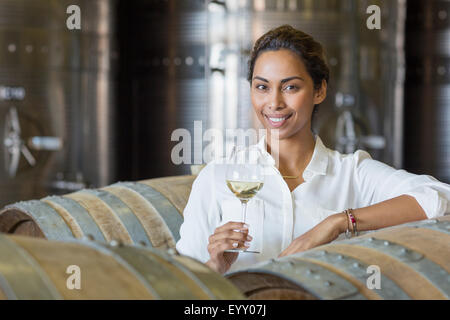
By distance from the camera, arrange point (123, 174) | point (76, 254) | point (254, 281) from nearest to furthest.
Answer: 1. point (76, 254)
2. point (254, 281)
3. point (123, 174)

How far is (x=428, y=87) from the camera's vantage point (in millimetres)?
6035

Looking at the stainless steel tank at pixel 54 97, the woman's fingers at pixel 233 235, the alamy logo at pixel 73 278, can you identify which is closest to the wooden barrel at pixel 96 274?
the alamy logo at pixel 73 278

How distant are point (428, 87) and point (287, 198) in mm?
4418

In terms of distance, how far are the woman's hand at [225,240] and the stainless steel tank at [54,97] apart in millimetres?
3907

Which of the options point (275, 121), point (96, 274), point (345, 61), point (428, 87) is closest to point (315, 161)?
point (275, 121)

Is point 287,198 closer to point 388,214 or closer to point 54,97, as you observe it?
point 388,214

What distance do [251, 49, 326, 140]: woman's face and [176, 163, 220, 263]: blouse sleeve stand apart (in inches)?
10.3

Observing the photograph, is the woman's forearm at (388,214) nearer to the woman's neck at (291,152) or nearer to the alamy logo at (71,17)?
the woman's neck at (291,152)

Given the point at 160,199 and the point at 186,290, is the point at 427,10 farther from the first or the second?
the point at 186,290

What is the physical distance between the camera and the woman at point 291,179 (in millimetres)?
1974

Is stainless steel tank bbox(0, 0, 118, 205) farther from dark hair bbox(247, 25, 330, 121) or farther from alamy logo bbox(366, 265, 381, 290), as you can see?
alamy logo bbox(366, 265, 381, 290)

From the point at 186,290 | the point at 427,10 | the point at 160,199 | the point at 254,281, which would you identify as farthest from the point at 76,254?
the point at 427,10

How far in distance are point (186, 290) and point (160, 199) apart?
1.41 m

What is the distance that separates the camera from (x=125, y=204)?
2.41m
